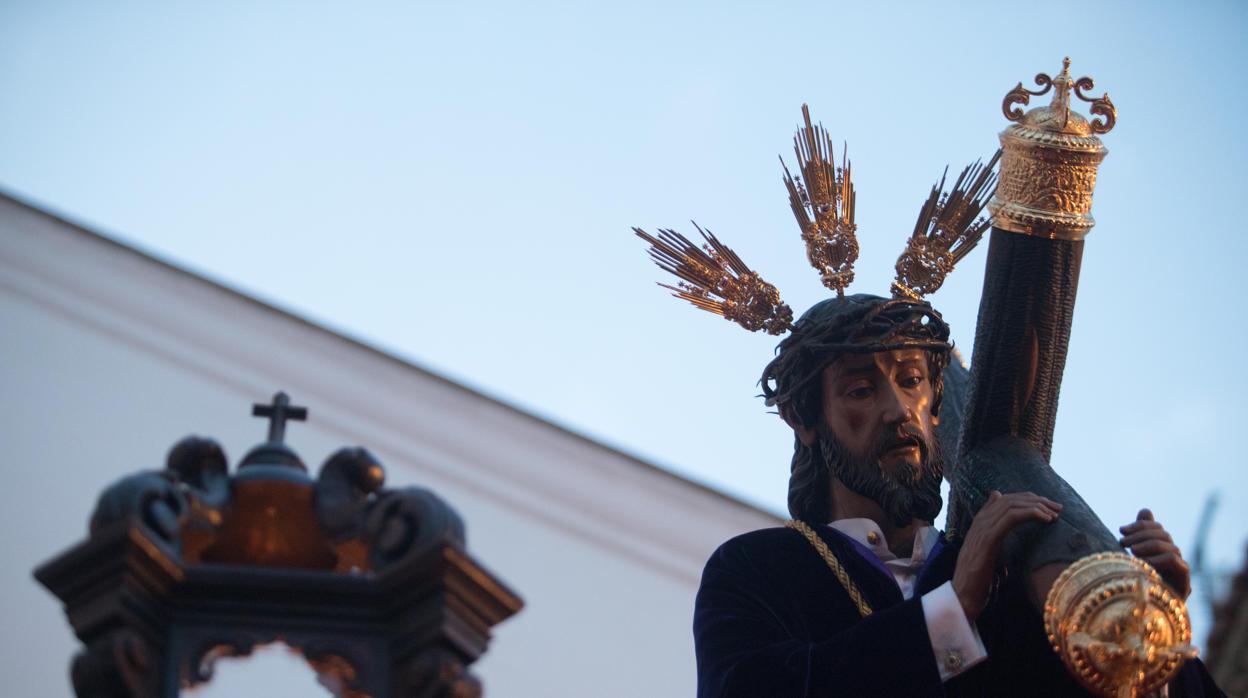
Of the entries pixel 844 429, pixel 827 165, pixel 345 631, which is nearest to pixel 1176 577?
pixel 844 429

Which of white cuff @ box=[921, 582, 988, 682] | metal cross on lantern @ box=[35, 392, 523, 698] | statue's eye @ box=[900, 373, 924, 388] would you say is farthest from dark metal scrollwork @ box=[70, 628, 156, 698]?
statue's eye @ box=[900, 373, 924, 388]

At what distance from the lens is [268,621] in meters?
3.25

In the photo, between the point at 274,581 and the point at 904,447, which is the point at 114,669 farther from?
the point at 904,447

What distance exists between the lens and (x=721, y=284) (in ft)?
16.6

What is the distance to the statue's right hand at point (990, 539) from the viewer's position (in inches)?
165

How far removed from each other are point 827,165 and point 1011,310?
0.86 meters

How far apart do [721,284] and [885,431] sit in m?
0.55

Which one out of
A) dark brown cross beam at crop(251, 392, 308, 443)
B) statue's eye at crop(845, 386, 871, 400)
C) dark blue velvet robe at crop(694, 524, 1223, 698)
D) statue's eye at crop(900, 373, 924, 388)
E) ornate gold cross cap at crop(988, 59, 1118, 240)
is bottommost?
dark blue velvet robe at crop(694, 524, 1223, 698)

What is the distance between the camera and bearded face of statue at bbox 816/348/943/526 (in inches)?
185

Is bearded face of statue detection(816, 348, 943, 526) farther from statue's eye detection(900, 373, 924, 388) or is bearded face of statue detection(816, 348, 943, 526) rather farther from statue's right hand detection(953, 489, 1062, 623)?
statue's right hand detection(953, 489, 1062, 623)

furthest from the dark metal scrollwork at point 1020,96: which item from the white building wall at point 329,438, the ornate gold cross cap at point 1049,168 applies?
the white building wall at point 329,438

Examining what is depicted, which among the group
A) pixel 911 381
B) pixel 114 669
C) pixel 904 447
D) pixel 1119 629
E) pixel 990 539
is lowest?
pixel 114 669

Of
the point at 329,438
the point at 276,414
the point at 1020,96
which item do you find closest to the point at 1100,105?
the point at 1020,96

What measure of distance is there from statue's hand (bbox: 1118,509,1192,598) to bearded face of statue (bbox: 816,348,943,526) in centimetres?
48
